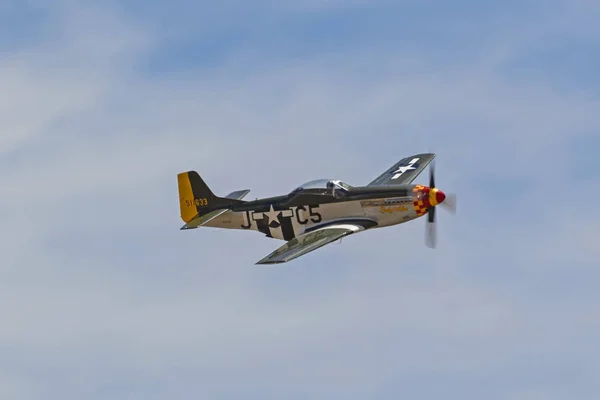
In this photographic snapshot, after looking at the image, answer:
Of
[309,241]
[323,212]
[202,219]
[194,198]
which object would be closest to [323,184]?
[323,212]

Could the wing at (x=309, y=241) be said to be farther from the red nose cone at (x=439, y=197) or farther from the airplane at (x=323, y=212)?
the red nose cone at (x=439, y=197)

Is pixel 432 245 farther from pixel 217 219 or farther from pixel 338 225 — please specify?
pixel 217 219

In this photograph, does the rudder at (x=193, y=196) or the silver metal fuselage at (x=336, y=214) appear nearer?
the silver metal fuselage at (x=336, y=214)

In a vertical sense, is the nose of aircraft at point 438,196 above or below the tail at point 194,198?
below

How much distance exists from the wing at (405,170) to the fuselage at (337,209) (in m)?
4.62

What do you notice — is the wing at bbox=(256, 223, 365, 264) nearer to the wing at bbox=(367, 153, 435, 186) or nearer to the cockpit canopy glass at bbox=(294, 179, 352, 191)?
the cockpit canopy glass at bbox=(294, 179, 352, 191)

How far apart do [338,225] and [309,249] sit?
2.88 metres

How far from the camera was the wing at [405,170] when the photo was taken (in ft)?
173

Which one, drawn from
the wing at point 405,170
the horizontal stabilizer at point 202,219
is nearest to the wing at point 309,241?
the horizontal stabilizer at point 202,219

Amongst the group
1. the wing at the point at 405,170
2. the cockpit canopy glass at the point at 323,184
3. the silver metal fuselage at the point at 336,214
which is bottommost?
the silver metal fuselage at the point at 336,214

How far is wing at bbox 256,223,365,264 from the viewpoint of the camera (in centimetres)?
4466

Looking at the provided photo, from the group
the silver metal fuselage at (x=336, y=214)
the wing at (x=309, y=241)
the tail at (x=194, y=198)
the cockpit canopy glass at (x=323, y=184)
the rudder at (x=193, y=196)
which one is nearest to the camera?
the wing at (x=309, y=241)

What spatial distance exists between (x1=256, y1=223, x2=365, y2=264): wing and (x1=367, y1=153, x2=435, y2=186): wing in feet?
17.6

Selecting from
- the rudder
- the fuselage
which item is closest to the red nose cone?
Answer: the fuselage
